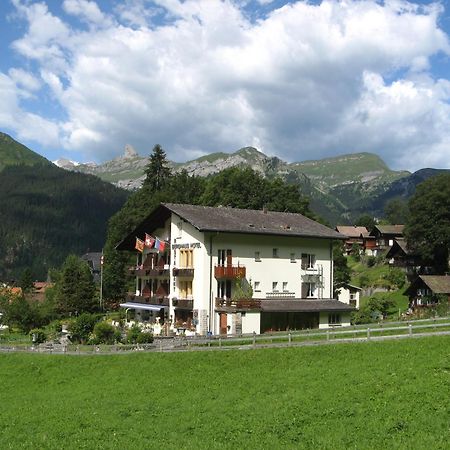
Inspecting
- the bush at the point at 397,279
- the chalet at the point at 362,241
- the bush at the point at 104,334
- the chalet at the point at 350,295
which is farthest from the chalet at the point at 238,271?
the chalet at the point at 362,241

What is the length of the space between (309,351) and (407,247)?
2460 inches

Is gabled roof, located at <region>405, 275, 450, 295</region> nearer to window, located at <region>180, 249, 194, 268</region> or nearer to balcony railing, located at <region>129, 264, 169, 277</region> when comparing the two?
window, located at <region>180, 249, 194, 268</region>

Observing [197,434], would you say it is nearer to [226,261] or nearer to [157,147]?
[226,261]

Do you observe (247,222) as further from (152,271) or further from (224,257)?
(152,271)

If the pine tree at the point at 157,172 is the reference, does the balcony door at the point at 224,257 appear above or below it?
below

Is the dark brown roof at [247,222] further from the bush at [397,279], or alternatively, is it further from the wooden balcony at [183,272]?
the bush at [397,279]

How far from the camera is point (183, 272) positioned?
51.2m

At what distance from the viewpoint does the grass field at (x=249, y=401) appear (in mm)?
16141

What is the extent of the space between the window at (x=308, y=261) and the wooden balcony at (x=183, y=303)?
1097cm

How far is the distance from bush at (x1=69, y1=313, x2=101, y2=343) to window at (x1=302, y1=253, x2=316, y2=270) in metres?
19.0

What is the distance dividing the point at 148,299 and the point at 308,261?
1532cm

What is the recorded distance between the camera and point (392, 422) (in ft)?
52.9

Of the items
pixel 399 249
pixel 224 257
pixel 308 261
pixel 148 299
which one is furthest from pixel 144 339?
pixel 399 249

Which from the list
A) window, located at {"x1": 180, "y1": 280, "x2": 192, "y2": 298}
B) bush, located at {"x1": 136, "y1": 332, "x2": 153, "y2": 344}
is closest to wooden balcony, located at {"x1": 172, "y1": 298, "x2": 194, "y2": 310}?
window, located at {"x1": 180, "y1": 280, "x2": 192, "y2": 298}
